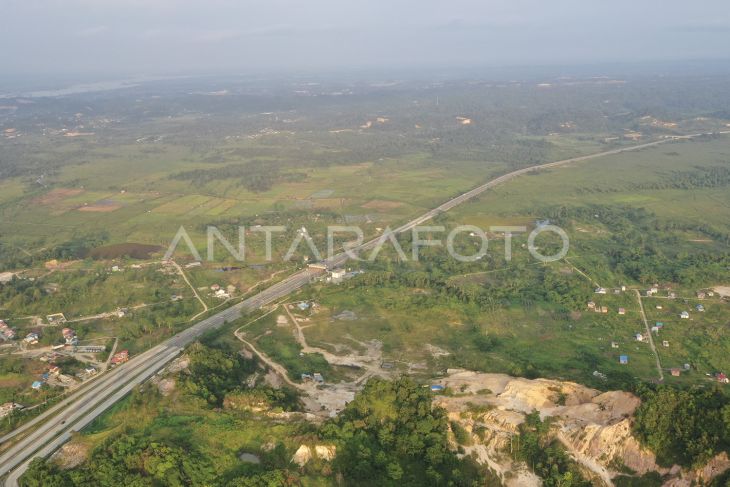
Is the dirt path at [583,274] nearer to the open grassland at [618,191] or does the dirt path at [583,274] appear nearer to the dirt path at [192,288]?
the open grassland at [618,191]

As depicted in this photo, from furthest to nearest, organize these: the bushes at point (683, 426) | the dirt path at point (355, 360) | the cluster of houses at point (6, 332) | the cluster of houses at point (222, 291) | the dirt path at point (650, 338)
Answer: the cluster of houses at point (222, 291) < the cluster of houses at point (6, 332) < the dirt path at point (355, 360) < the dirt path at point (650, 338) < the bushes at point (683, 426)

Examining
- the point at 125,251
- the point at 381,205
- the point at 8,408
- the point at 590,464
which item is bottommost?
the point at 8,408

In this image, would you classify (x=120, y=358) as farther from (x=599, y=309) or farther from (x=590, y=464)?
(x=599, y=309)

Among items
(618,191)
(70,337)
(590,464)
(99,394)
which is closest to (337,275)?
(70,337)

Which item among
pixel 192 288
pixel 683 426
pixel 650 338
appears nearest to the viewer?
pixel 683 426

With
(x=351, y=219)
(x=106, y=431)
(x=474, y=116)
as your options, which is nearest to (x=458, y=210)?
(x=351, y=219)

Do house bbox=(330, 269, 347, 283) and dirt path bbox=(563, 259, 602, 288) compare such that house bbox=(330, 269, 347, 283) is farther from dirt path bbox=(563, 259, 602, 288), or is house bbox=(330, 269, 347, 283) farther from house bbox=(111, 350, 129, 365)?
dirt path bbox=(563, 259, 602, 288)

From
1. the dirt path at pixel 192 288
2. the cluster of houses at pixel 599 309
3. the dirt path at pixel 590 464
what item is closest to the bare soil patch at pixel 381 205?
the dirt path at pixel 192 288

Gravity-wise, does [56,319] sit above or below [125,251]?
below

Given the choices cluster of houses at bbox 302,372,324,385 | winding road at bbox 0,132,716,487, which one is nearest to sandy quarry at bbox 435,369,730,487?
cluster of houses at bbox 302,372,324,385
